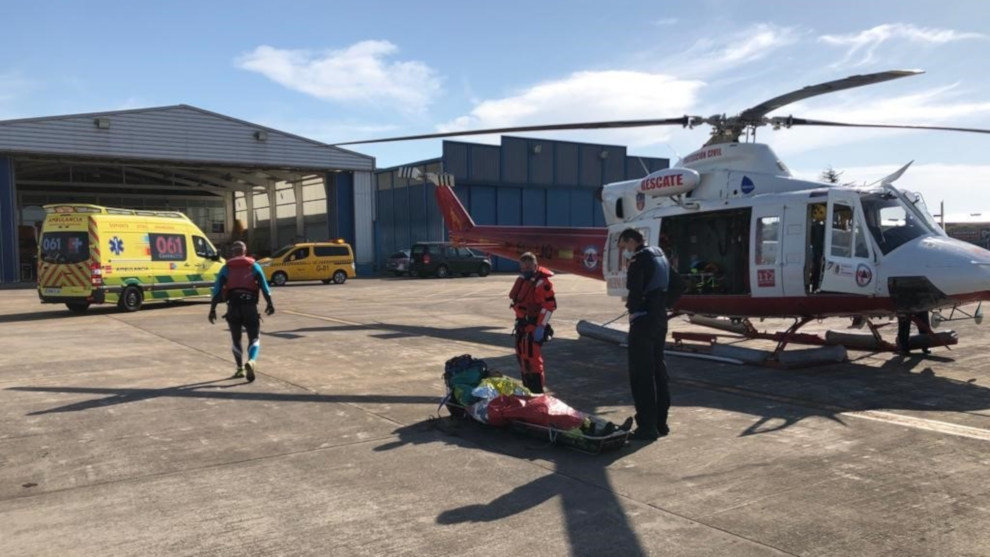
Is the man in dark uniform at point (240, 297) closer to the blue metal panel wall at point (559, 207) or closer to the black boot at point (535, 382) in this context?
the black boot at point (535, 382)

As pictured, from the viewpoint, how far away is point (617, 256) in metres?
11.8

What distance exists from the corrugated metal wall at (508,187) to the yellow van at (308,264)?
35.0 ft

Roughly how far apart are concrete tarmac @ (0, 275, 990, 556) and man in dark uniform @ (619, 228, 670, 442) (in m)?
0.30

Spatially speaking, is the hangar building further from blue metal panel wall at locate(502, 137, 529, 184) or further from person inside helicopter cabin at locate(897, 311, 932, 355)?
person inside helicopter cabin at locate(897, 311, 932, 355)

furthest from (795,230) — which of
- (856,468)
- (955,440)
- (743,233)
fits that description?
(856,468)

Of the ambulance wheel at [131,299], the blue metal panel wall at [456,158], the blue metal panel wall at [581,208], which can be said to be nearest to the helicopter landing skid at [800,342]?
the ambulance wheel at [131,299]

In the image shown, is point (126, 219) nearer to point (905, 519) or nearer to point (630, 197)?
point (630, 197)

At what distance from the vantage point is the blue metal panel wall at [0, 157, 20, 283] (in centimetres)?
3014

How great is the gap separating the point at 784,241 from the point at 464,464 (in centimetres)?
611

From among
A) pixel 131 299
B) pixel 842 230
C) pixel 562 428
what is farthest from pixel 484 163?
pixel 562 428

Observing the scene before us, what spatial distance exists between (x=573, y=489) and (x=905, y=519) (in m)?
1.96

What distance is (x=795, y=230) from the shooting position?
9148 millimetres

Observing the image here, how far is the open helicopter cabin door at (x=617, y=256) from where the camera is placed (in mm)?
11023

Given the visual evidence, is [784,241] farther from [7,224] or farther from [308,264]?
[7,224]
